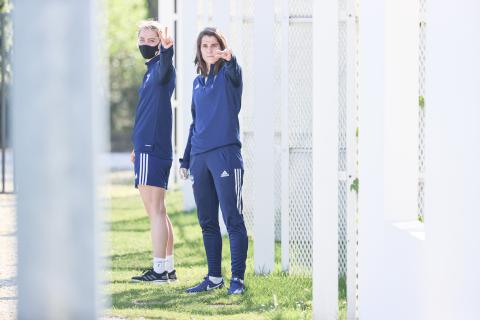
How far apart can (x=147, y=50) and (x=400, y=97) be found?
3471mm

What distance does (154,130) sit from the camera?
8250 mm

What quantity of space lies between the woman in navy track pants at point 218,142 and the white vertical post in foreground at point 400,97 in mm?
2505

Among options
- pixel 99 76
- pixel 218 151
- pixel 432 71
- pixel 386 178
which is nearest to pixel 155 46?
pixel 218 151

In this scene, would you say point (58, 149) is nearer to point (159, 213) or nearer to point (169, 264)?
point (159, 213)

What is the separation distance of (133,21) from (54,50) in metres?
39.6

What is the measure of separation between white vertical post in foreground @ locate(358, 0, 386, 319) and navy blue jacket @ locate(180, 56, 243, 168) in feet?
5.92

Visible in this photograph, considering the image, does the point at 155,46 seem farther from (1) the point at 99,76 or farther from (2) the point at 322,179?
(1) the point at 99,76

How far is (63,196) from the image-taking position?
1.89 meters

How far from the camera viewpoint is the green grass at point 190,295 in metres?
7.00

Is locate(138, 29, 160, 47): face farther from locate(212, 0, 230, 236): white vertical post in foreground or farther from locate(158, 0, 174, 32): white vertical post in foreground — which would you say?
locate(158, 0, 174, 32): white vertical post in foreground

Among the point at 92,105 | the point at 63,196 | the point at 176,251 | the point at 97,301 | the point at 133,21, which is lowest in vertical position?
the point at 176,251

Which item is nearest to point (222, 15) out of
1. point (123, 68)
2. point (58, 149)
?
point (58, 149)

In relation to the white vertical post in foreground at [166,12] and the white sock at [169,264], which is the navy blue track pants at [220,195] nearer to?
the white sock at [169,264]

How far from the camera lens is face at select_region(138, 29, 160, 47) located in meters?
8.33
